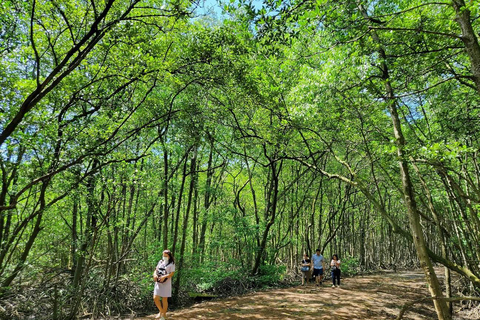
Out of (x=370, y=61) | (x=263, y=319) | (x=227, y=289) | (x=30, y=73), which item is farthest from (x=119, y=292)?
(x=370, y=61)

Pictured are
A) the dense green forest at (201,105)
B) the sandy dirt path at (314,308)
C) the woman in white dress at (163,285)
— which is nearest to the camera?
the dense green forest at (201,105)

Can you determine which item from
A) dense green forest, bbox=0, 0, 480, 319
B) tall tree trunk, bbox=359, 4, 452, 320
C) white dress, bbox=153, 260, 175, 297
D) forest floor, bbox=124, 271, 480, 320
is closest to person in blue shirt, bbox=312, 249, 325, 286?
forest floor, bbox=124, 271, 480, 320

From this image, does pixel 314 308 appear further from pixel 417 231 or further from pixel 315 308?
pixel 417 231

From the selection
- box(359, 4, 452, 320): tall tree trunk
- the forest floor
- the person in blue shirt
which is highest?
box(359, 4, 452, 320): tall tree trunk

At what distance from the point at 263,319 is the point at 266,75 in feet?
25.4

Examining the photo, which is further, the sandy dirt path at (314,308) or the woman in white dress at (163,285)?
the sandy dirt path at (314,308)

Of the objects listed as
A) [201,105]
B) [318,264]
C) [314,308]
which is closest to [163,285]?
[314,308]

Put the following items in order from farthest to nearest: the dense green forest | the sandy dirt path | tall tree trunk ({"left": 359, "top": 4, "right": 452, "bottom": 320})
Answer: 1. the sandy dirt path
2. tall tree trunk ({"left": 359, "top": 4, "right": 452, "bottom": 320})
3. the dense green forest

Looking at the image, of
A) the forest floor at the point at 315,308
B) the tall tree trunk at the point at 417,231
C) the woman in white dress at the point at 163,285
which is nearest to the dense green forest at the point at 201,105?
the tall tree trunk at the point at 417,231

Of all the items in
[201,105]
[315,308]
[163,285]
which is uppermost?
[201,105]

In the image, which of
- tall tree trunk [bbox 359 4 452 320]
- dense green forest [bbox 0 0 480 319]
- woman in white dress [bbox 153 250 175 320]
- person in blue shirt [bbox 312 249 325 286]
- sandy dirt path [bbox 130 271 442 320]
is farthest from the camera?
person in blue shirt [bbox 312 249 325 286]

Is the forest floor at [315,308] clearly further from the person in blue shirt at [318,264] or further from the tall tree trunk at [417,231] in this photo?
the tall tree trunk at [417,231]

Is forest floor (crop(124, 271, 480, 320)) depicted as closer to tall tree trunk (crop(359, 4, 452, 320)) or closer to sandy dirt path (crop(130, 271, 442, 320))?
sandy dirt path (crop(130, 271, 442, 320))

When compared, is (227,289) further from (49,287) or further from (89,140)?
(89,140)
